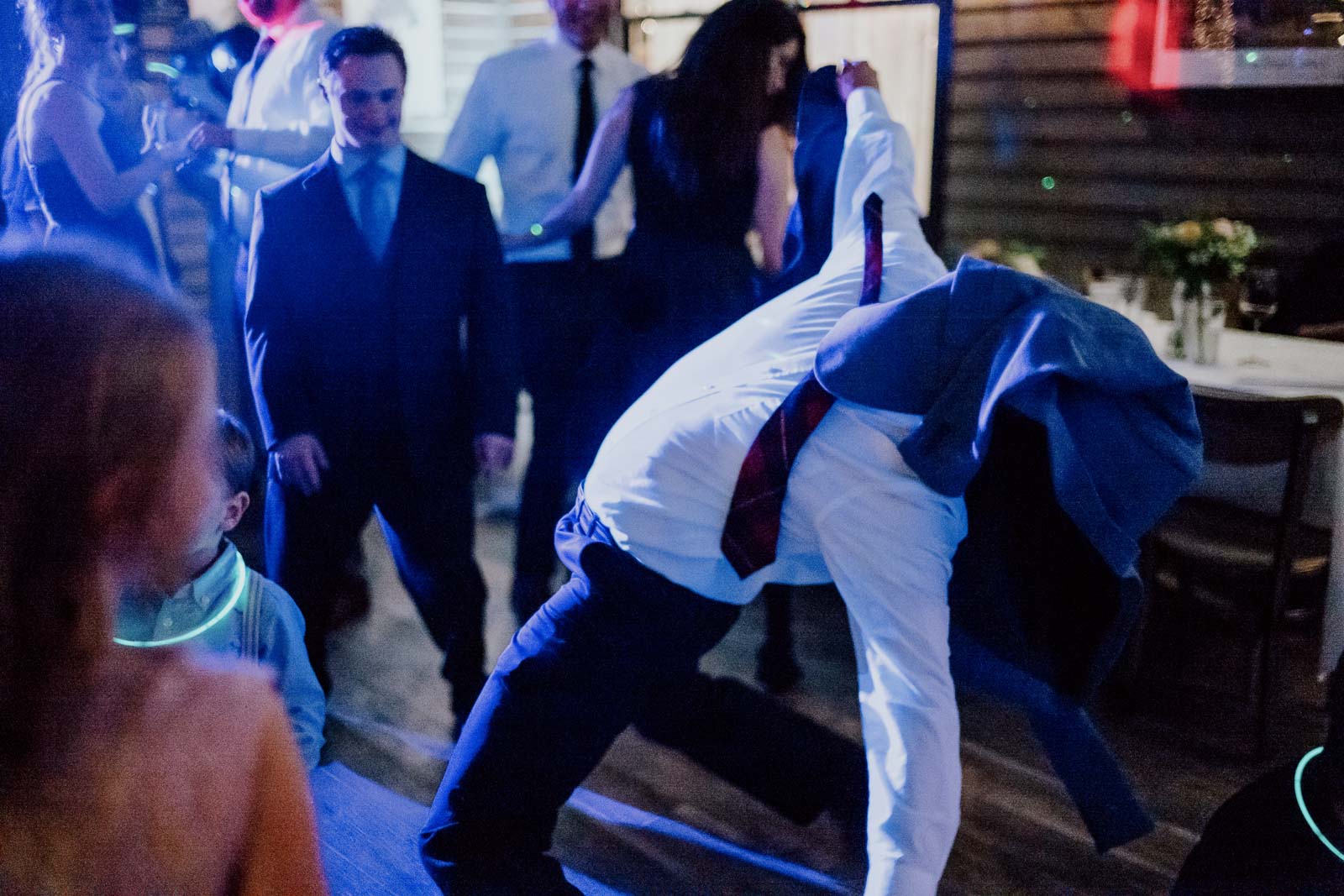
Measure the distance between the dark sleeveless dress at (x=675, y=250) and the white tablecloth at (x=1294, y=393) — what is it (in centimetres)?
106

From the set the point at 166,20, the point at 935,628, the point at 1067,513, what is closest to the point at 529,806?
the point at 935,628

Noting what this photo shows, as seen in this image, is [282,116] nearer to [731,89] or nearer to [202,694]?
[731,89]

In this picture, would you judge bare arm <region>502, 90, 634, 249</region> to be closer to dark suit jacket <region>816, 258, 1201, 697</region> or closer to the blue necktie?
the blue necktie

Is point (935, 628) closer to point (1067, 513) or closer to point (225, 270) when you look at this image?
point (1067, 513)

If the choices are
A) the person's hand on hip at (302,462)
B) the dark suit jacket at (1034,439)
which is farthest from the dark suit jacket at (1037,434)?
the person's hand on hip at (302,462)

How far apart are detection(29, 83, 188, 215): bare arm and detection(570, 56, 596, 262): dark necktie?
109 cm

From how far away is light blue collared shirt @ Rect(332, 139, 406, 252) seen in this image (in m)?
2.39

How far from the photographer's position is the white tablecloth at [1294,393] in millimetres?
2662

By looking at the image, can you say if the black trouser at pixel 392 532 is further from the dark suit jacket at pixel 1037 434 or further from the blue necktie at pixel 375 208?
the dark suit jacket at pixel 1037 434

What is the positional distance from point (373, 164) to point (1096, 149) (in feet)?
10.8

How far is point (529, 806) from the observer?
188cm

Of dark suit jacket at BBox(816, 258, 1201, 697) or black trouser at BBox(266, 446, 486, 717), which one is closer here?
dark suit jacket at BBox(816, 258, 1201, 697)

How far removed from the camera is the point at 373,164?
240cm

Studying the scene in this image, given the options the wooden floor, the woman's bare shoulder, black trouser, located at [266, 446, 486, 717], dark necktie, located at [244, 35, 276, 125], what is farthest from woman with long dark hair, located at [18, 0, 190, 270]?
the woman's bare shoulder
